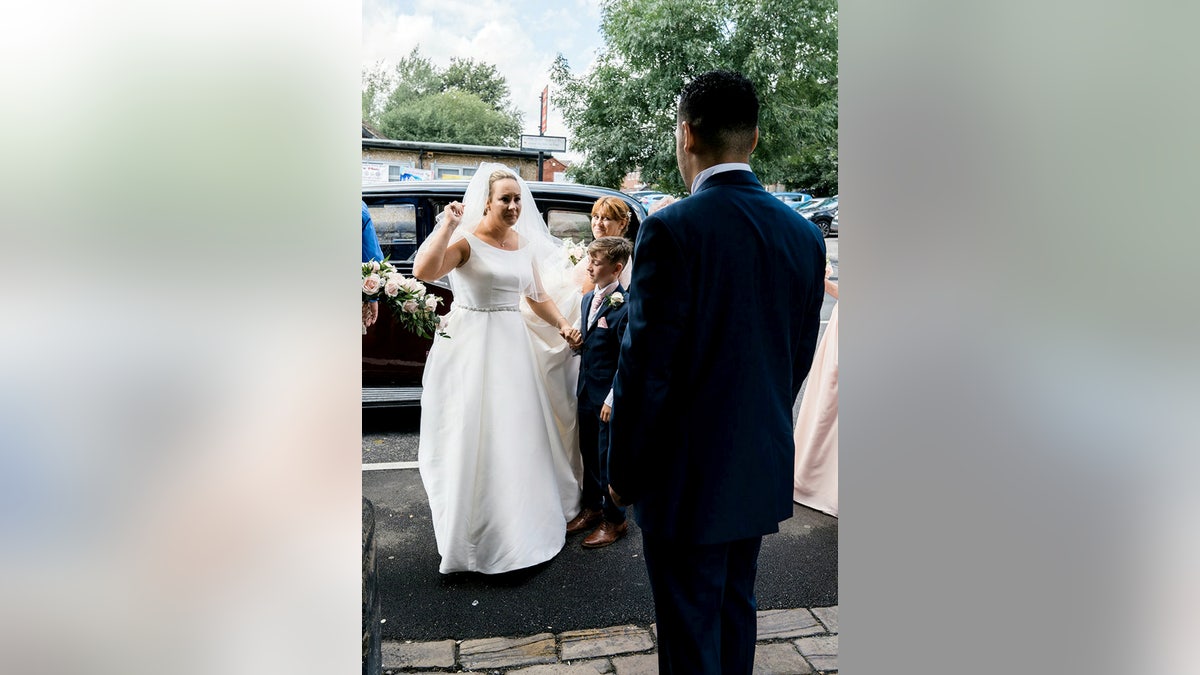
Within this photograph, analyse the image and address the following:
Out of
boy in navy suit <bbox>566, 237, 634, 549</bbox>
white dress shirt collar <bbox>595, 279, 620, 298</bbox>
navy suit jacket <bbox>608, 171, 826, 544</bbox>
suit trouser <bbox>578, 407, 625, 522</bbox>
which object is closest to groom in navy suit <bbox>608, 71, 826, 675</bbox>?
navy suit jacket <bbox>608, 171, 826, 544</bbox>

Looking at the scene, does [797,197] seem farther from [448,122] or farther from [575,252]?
[575,252]

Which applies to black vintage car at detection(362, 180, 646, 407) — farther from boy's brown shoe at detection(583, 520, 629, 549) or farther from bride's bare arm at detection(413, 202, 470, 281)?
boy's brown shoe at detection(583, 520, 629, 549)

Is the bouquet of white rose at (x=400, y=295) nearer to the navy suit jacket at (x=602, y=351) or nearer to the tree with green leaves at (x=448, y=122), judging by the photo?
the navy suit jacket at (x=602, y=351)

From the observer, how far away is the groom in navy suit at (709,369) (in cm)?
207

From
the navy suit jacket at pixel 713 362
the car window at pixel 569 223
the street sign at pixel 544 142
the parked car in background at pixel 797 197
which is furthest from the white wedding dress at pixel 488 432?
the parked car in background at pixel 797 197

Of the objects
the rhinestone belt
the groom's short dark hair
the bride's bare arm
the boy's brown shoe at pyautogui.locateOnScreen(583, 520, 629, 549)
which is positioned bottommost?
the boy's brown shoe at pyautogui.locateOnScreen(583, 520, 629, 549)

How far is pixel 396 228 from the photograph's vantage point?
5758 millimetres

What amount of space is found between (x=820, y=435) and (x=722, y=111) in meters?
2.24

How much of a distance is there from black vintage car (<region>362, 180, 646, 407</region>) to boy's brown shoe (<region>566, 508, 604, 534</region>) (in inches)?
80.3

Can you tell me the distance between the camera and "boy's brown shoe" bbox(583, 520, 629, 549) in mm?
3820

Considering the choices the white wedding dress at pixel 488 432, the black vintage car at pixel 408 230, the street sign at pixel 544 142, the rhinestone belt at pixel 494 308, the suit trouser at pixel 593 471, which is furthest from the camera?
the black vintage car at pixel 408 230
